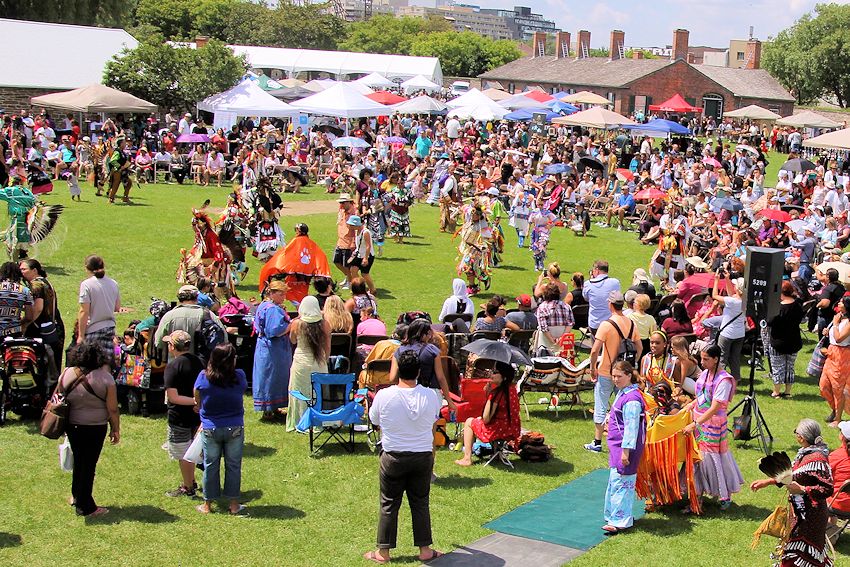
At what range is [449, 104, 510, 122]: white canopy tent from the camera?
35062 mm

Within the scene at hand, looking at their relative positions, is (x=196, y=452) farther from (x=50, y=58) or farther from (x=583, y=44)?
(x=583, y=44)

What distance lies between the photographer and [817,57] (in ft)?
243

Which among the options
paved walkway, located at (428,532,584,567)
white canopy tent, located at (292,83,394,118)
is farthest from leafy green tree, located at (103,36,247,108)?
paved walkway, located at (428,532,584,567)

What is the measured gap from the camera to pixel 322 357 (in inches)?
395

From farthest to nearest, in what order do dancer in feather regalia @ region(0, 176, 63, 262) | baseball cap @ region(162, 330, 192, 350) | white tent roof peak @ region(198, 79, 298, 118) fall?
white tent roof peak @ region(198, 79, 298, 118) → dancer in feather regalia @ region(0, 176, 63, 262) → baseball cap @ region(162, 330, 192, 350)

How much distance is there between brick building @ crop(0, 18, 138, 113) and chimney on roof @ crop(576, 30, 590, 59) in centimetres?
5167

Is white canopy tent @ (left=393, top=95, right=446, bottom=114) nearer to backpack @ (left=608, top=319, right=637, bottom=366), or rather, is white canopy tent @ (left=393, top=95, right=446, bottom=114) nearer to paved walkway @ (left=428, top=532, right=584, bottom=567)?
backpack @ (left=608, top=319, right=637, bottom=366)

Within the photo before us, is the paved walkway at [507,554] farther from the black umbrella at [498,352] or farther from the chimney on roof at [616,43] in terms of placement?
the chimney on roof at [616,43]

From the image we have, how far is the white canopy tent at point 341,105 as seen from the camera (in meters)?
29.5

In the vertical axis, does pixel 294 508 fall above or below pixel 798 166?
below

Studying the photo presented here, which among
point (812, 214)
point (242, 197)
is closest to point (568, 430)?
point (242, 197)

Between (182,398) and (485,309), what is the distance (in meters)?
4.44

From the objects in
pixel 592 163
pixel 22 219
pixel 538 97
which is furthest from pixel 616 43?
pixel 22 219

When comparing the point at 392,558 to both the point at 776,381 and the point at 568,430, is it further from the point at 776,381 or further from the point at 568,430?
the point at 776,381
